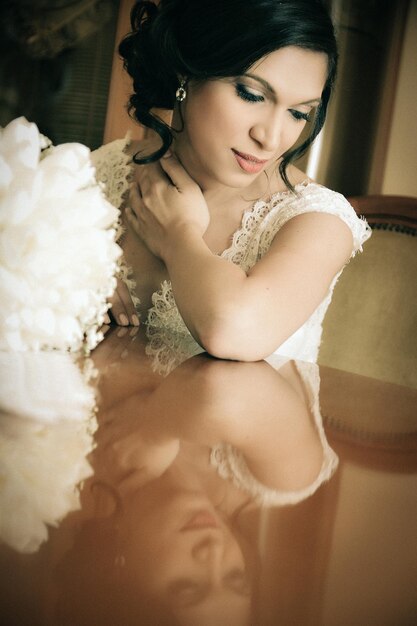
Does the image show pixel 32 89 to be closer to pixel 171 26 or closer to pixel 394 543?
pixel 171 26

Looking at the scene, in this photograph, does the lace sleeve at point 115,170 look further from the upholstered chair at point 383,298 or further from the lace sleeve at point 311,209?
the upholstered chair at point 383,298

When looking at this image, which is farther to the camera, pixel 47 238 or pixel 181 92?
pixel 181 92

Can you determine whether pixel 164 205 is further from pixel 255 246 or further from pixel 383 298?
pixel 383 298

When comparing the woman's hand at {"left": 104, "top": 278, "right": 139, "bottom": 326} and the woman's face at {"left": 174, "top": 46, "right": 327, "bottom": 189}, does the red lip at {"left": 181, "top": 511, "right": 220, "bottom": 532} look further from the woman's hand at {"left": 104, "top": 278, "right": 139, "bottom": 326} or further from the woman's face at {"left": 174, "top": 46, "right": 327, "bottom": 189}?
the woman's face at {"left": 174, "top": 46, "right": 327, "bottom": 189}

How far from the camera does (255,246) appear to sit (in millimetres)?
1477

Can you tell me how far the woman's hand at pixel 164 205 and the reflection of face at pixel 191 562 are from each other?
98 centimetres

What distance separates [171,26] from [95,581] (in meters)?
1.45

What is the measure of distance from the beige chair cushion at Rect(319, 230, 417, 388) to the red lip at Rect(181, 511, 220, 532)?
57.9 inches

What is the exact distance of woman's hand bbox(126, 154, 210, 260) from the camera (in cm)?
129

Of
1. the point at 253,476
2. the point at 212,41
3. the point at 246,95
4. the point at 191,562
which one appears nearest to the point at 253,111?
the point at 246,95

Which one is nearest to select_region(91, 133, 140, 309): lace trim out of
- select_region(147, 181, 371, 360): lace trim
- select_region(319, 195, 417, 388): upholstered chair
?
select_region(147, 181, 371, 360): lace trim

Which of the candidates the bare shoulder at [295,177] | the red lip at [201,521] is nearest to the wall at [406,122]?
the bare shoulder at [295,177]

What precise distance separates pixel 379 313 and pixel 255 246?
0.45 metres

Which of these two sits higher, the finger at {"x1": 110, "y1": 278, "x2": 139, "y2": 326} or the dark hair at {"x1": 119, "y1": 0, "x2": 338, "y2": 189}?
the dark hair at {"x1": 119, "y1": 0, "x2": 338, "y2": 189}
